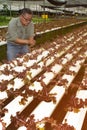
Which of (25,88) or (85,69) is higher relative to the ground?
(85,69)

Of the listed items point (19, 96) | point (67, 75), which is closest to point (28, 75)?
point (67, 75)

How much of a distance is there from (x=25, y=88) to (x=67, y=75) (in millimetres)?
1205

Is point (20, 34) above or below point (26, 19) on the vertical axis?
below

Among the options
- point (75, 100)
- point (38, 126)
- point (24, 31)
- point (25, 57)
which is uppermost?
point (24, 31)

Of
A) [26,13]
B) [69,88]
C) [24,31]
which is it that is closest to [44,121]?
[69,88]

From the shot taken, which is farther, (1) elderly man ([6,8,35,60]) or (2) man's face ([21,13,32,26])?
(1) elderly man ([6,8,35,60])

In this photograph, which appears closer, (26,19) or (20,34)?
(26,19)

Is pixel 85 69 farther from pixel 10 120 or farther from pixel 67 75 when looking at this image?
pixel 10 120

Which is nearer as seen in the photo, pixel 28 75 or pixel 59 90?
pixel 59 90

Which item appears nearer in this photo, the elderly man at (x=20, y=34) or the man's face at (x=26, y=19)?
the man's face at (x=26, y=19)

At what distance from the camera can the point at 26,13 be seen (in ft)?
21.7

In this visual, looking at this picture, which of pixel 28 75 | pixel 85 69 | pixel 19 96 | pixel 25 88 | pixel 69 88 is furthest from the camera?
pixel 85 69

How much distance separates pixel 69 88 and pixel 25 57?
6.70 ft

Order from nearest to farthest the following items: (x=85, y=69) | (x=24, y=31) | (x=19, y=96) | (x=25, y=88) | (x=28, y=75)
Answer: (x=19, y=96), (x=25, y=88), (x=28, y=75), (x=85, y=69), (x=24, y=31)
